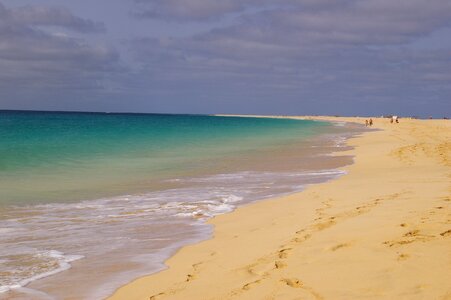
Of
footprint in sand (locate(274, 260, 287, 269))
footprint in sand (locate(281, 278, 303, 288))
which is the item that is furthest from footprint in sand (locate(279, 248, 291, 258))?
footprint in sand (locate(281, 278, 303, 288))

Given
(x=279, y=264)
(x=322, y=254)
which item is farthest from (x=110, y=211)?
(x=322, y=254)

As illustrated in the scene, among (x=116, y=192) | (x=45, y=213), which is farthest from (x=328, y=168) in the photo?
(x=45, y=213)

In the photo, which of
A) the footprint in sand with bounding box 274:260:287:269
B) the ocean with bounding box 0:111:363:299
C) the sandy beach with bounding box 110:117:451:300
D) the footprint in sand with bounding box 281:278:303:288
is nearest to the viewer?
the sandy beach with bounding box 110:117:451:300

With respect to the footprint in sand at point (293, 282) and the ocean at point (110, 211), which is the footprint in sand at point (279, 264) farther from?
the ocean at point (110, 211)

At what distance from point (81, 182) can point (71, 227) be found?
23.9ft

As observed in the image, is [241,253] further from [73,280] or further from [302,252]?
[73,280]

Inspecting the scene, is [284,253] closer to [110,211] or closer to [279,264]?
[279,264]

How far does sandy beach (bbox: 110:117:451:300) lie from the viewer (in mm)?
5016

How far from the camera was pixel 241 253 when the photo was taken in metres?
6.88

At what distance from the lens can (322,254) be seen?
623 centimetres

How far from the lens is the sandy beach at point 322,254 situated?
502cm

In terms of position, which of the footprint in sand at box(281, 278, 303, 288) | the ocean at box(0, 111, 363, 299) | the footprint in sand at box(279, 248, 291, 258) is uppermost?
the footprint in sand at box(281, 278, 303, 288)

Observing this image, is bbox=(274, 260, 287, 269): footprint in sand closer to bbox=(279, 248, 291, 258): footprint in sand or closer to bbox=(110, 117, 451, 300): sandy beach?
bbox=(110, 117, 451, 300): sandy beach

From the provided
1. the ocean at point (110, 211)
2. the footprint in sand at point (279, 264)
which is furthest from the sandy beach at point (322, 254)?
the ocean at point (110, 211)
